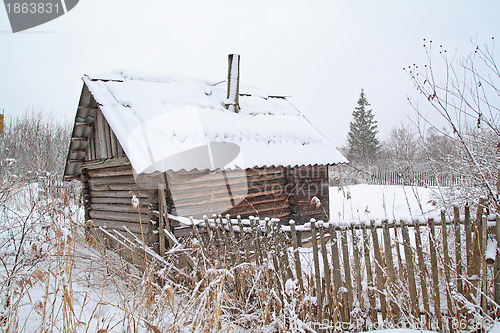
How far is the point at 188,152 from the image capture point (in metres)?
6.64

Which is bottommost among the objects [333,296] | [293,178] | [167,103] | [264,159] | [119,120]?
[333,296]

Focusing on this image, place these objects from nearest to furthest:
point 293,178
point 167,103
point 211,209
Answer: point 211,209
point 167,103
point 293,178

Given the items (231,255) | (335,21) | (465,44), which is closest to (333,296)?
(231,255)

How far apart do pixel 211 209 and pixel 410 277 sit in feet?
15.9

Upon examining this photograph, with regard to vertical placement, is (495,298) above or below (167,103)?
below

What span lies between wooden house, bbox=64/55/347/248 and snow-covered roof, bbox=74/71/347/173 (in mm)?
25

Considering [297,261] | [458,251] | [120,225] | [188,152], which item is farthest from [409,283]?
[120,225]

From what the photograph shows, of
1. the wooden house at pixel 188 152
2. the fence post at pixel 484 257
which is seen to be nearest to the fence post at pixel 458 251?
the fence post at pixel 484 257

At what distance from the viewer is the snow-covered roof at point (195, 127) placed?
6.32m

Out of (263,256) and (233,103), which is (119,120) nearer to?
(233,103)

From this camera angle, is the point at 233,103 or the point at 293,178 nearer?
the point at 293,178

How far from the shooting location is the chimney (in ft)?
29.2

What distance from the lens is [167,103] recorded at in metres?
7.73

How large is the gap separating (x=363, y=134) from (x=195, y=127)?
34.3m
